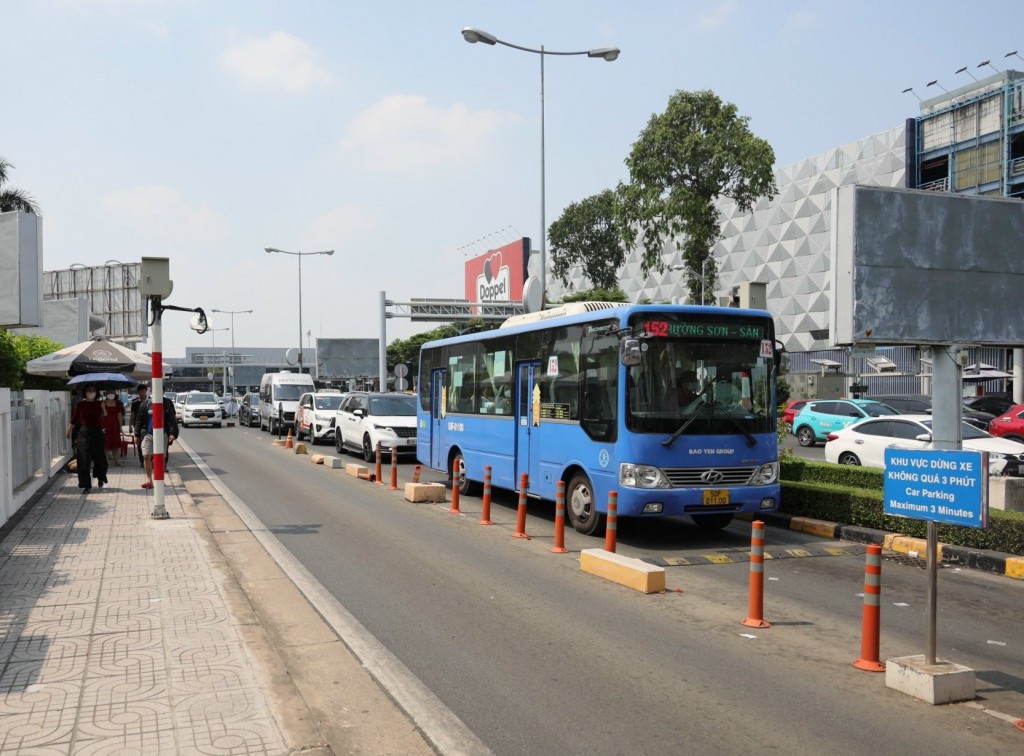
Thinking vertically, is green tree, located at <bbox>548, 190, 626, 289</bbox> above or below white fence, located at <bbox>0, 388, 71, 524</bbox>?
above

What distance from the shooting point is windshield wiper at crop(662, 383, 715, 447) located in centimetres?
1055

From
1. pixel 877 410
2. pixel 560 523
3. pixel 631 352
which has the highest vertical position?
pixel 631 352

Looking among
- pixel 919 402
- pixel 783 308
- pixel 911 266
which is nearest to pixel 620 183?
pixel 919 402

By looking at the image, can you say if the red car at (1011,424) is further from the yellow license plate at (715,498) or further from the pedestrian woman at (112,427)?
the pedestrian woman at (112,427)

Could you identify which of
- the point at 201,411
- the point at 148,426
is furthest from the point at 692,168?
the point at 148,426

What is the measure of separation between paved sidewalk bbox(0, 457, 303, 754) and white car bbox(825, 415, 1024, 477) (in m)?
14.4

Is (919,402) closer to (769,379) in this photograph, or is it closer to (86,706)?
(769,379)

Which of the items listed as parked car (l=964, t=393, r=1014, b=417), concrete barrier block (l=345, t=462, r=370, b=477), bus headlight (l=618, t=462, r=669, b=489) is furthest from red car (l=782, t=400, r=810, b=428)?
bus headlight (l=618, t=462, r=669, b=489)

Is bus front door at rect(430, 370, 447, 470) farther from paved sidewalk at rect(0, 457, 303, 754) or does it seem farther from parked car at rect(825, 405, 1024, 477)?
parked car at rect(825, 405, 1024, 477)

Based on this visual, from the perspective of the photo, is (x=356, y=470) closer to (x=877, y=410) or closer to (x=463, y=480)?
(x=463, y=480)

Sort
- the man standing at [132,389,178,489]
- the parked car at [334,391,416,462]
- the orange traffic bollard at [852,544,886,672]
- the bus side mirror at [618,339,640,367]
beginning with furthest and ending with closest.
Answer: the parked car at [334,391,416,462]
the man standing at [132,389,178,489]
the bus side mirror at [618,339,640,367]
the orange traffic bollard at [852,544,886,672]

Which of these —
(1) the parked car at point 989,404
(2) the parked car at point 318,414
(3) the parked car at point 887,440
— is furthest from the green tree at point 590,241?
(3) the parked car at point 887,440

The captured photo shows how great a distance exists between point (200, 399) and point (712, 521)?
36597 mm

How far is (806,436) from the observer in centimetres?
2938
